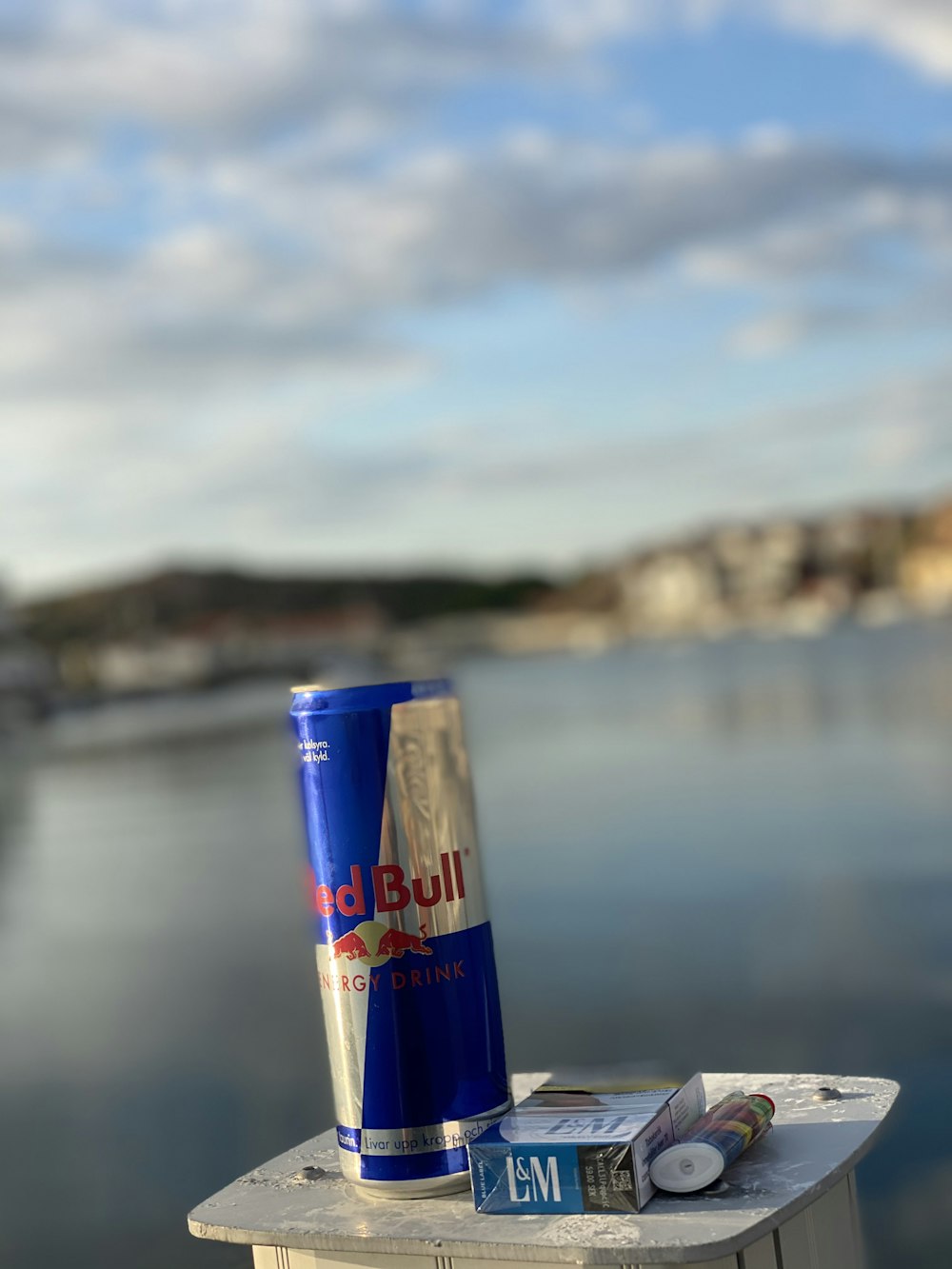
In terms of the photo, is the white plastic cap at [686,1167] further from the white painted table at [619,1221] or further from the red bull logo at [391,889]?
the red bull logo at [391,889]

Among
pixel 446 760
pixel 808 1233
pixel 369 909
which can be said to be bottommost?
pixel 808 1233

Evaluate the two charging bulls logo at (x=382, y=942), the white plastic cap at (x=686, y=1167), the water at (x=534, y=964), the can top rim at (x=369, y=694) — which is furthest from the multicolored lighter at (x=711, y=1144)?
the water at (x=534, y=964)

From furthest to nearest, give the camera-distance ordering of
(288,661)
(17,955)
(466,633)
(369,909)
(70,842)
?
(466,633) < (288,661) < (70,842) < (17,955) < (369,909)

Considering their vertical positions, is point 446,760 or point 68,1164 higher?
point 446,760

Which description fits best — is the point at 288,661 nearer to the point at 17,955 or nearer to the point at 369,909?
the point at 17,955

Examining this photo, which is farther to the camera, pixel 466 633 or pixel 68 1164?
pixel 466 633

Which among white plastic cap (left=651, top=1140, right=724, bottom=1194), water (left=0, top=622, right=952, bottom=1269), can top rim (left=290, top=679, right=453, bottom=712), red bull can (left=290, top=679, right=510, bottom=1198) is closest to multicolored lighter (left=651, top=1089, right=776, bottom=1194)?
white plastic cap (left=651, top=1140, right=724, bottom=1194)

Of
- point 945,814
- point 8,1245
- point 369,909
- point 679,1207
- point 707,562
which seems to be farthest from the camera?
point 707,562

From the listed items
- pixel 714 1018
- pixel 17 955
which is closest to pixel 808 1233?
pixel 714 1018
